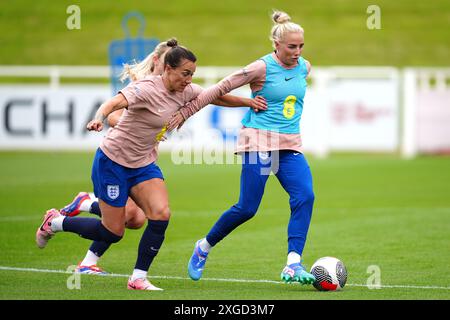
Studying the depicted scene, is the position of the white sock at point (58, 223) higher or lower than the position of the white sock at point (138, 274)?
higher

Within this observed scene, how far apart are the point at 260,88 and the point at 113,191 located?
161cm

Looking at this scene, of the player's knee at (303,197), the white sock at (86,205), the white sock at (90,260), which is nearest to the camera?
the player's knee at (303,197)

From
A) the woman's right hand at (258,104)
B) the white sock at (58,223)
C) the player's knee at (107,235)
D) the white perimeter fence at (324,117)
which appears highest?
the white perimeter fence at (324,117)

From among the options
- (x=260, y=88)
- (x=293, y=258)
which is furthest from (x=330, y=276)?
(x=260, y=88)

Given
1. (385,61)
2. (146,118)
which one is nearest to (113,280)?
(146,118)

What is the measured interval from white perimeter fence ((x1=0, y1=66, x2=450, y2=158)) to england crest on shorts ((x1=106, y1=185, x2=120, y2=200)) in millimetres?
16703

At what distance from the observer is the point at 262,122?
930cm

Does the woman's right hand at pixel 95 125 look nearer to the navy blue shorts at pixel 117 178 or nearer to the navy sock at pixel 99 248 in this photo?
the navy blue shorts at pixel 117 178

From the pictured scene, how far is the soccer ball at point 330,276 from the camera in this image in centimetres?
885

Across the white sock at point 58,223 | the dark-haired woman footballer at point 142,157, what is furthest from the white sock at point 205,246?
the white sock at point 58,223

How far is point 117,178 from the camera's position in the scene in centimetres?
905

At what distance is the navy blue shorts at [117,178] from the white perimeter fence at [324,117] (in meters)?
16.6

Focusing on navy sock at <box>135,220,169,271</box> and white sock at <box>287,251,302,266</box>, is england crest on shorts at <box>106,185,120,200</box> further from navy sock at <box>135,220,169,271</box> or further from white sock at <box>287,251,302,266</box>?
white sock at <box>287,251,302,266</box>
